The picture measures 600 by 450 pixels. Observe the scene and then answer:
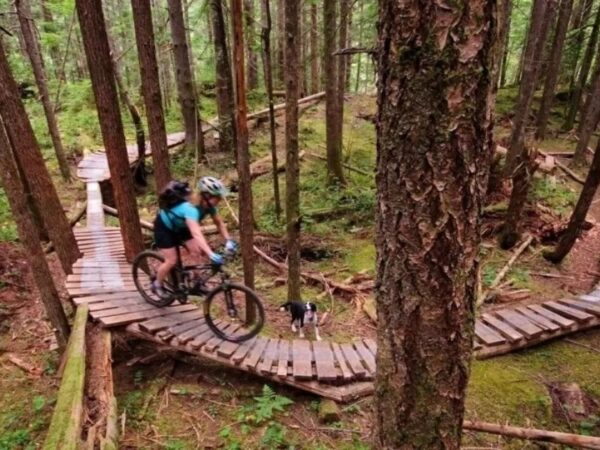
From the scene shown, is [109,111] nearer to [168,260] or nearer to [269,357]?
[168,260]

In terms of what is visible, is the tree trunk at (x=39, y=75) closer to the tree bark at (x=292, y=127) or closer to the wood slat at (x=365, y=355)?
the tree bark at (x=292, y=127)

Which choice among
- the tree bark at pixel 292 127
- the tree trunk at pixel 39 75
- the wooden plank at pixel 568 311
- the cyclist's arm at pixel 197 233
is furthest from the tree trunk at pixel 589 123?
the tree trunk at pixel 39 75

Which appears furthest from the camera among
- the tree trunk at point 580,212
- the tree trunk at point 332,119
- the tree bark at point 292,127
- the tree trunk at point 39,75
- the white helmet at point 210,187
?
the tree trunk at point 332,119

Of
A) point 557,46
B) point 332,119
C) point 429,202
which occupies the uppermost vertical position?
point 557,46

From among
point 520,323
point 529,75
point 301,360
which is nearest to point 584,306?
point 520,323

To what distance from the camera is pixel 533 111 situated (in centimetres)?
2034

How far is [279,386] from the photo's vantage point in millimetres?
5855

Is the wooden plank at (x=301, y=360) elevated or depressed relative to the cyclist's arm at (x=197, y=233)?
depressed

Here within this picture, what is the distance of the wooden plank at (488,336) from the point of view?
631 centimetres

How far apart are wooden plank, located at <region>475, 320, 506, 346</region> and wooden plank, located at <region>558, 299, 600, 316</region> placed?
1.72 metres

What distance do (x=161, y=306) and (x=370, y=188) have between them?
8426 mm

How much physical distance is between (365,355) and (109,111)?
5.62m

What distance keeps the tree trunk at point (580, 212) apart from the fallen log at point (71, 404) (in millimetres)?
9022

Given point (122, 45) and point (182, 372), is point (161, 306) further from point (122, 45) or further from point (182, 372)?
point (122, 45)
